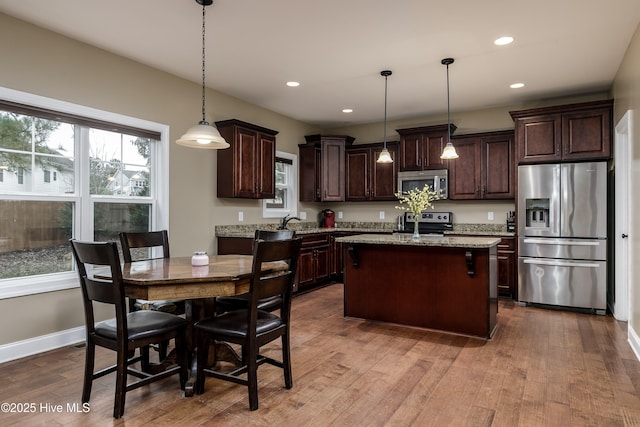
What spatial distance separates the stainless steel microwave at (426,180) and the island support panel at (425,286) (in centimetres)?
194

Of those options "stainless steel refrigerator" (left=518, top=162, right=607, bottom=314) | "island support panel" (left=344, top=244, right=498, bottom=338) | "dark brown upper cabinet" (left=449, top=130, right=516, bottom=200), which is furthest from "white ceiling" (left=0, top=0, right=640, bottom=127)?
"island support panel" (left=344, top=244, right=498, bottom=338)

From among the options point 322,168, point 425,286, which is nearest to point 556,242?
point 425,286

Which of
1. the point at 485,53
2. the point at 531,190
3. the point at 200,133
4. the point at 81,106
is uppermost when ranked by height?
the point at 485,53

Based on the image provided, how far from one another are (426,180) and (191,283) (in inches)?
174

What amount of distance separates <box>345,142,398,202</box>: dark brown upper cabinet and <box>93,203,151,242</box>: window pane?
11.1 ft

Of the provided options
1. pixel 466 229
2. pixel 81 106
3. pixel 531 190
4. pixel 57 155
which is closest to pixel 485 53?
pixel 531 190

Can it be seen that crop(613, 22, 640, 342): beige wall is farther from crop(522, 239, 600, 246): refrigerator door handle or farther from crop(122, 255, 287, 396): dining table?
crop(122, 255, 287, 396): dining table

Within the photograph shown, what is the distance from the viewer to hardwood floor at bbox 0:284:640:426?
7.02 feet

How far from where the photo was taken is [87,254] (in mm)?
2131

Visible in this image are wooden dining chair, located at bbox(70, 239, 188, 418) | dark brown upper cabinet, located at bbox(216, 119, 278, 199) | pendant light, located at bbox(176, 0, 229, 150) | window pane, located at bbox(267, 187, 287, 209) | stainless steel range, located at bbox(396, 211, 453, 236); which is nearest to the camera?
wooden dining chair, located at bbox(70, 239, 188, 418)

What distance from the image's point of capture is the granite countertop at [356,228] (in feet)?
16.1

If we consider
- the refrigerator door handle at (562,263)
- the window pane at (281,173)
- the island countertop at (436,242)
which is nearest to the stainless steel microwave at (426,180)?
the refrigerator door handle at (562,263)

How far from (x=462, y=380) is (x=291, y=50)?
122 inches

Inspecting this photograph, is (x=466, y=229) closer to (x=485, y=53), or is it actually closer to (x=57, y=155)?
(x=485, y=53)
